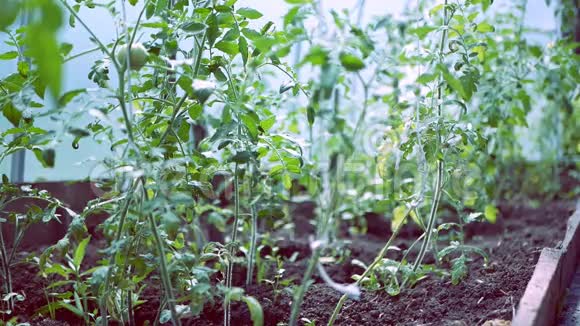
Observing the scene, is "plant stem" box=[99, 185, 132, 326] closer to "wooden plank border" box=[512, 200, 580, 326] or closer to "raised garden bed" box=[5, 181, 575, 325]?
"raised garden bed" box=[5, 181, 575, 325]

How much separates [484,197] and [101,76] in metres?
1.95

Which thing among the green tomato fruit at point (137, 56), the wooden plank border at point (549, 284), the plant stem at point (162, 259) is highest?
the green tomato fruit at point (137, 56)

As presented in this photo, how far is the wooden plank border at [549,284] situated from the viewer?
1.52 m

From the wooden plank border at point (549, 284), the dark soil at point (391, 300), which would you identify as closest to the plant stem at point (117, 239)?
the dark soil at point (391, 300)

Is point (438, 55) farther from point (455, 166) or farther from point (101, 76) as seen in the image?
point (101, 76)

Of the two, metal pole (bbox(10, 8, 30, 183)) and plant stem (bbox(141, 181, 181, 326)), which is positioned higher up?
metal pole (bbox(10, 8, 30, 183))

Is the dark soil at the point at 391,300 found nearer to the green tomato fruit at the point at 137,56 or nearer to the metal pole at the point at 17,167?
the metal pole at the point at 17,167

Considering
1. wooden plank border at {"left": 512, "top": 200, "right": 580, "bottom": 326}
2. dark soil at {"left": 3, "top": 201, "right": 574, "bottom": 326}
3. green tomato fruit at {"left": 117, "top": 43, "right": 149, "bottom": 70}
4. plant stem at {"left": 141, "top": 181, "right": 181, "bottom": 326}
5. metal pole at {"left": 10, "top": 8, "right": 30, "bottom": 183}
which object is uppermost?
green tomato fruit at {"left": 117, "top": 43, "right": 149, "bottom": 70}

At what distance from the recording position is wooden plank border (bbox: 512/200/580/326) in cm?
152

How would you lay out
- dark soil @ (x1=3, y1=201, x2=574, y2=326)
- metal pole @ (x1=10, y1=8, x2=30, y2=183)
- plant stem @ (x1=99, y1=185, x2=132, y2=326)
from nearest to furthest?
plant stem @ (x1=99, y1=185, x2=132, y2=326) → dark soil @ (x1=3, y1=201, x2=574, y2=326) → metal pole @ (x1=10, y1=8, x2=30, y2=183)

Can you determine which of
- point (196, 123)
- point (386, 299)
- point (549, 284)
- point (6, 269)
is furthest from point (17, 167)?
point (549, 284)

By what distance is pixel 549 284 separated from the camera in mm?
1727

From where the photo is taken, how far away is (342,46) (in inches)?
46.6

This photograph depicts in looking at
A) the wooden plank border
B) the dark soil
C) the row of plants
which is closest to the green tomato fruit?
the row of plants
